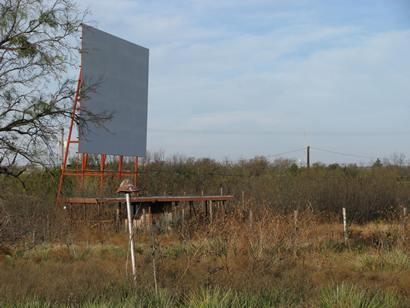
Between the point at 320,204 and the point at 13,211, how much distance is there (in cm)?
1962

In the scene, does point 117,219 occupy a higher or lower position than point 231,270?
higher

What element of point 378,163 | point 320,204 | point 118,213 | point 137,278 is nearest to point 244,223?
point 137,278

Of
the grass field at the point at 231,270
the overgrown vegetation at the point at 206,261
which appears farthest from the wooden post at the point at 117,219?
the grass field at the point at 231,270

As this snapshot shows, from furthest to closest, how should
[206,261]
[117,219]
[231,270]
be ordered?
1. [117,219]
2. [206,261]
3. [231,270]

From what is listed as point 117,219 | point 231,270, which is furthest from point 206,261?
point 117,219

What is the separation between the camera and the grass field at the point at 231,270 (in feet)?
26.7

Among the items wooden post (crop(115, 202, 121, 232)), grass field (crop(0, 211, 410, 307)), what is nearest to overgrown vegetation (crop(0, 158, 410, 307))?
grass field (crop(0, 211, 410, 307))

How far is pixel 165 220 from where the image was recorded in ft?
85.9

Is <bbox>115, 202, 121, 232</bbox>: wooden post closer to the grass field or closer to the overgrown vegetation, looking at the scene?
the overgrown vegetation

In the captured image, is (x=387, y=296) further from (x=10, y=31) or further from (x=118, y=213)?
(x=118, y=213)

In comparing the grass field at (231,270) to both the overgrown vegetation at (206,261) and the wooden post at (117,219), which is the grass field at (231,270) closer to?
the overgrown vegetation at (206,261)

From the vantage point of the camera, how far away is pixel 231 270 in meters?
11.9

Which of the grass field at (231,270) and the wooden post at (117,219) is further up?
the wooden post at (117,219)

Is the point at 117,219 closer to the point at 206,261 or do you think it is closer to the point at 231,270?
the point at 206,261
